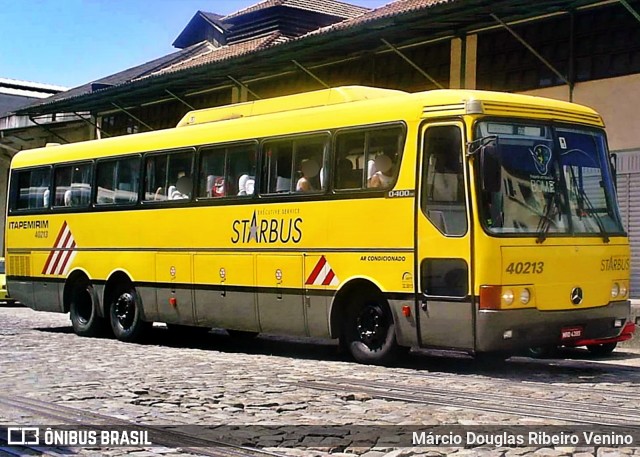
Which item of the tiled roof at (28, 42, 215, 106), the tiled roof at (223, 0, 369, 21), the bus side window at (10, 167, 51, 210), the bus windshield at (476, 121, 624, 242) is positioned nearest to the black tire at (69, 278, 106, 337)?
the bus side window at (10, 167, 51, 210)

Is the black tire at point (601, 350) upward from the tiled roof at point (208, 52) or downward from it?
downward

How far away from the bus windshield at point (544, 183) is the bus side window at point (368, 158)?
128cm

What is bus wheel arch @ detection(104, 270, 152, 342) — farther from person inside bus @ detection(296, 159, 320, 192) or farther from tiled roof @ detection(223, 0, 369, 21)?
tiled roof @ detection(223, 0, 369, 21)

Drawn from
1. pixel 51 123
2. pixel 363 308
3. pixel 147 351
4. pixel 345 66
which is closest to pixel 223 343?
pixel 147 351

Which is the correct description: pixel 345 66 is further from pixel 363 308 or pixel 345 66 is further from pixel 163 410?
pixel 163 410

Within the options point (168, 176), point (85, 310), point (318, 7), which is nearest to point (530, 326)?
point (168, 176)

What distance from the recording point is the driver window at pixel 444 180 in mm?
11295

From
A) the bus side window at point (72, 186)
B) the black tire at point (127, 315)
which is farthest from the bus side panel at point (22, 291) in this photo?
the black tire at point (127, 315)

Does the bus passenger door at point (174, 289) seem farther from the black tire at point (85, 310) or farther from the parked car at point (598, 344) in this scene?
the parked car at point (598, 344)

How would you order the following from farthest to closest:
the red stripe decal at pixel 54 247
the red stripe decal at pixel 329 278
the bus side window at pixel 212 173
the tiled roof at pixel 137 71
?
the tiled roof at pixel 137 71, the red stripe decal at pixel 54 247, the bus side window at pixel 212 173, the red stripe decal at pixel 329 278

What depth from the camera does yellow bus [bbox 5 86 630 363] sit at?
36.6ft

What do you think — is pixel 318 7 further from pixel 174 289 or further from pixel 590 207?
pixel 590 207

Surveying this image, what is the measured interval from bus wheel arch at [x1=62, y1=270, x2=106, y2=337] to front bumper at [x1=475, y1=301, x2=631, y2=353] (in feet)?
27.4

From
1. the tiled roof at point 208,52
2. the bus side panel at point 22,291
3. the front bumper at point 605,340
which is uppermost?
the tiled roof at point 208,52
